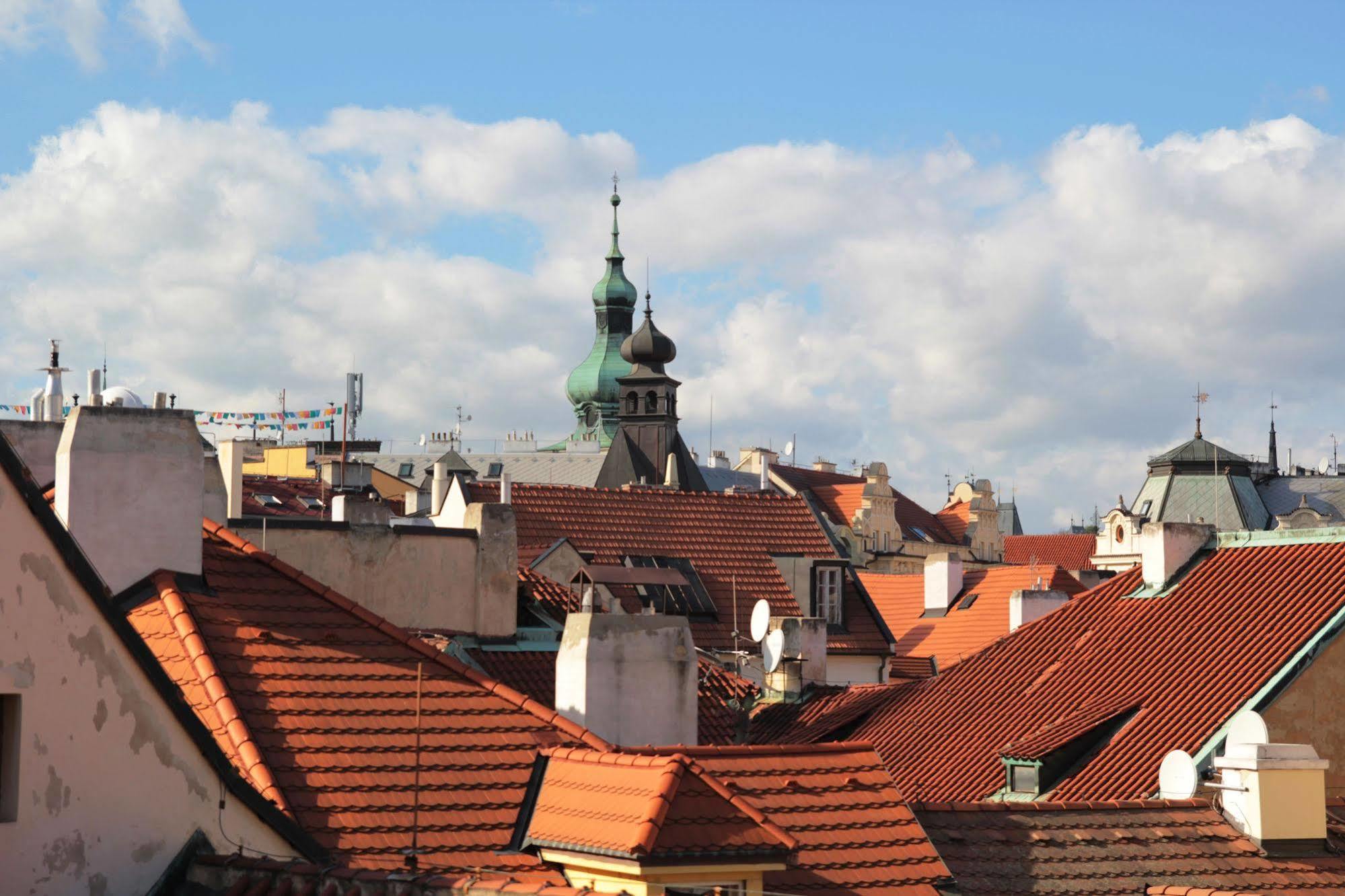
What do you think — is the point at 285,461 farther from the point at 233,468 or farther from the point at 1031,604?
the point at 233,468

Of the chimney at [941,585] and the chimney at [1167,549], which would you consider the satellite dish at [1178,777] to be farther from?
the chimney at [941,585]

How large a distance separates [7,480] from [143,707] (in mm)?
1745

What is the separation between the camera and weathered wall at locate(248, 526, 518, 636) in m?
22.7

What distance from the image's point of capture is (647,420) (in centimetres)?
9869

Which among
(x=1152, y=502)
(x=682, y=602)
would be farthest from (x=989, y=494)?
(x=682, y=602)

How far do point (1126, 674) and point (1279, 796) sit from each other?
5.62 metres

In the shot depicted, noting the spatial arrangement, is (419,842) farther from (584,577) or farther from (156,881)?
(584,577)

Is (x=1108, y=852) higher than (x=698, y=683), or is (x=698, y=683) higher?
(x=698, y=683)

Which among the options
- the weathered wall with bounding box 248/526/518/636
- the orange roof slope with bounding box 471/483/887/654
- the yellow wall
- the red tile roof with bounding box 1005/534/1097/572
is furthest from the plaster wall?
the red tile roof with bounding box 1005/534/1097/572

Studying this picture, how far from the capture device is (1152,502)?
10756 centimetres

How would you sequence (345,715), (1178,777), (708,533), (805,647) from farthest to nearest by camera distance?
(708,533)
(805,647)
(1178,777)
(345,715)

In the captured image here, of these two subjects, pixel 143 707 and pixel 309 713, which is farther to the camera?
pixel 309 713

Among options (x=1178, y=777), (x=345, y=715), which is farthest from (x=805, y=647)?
(x=345, y=715)

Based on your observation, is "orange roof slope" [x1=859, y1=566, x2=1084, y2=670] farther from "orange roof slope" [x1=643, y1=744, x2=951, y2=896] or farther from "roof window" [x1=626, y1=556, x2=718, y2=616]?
"orange roof slope" [x1=643, y1=744, x2=951, y2=896]
